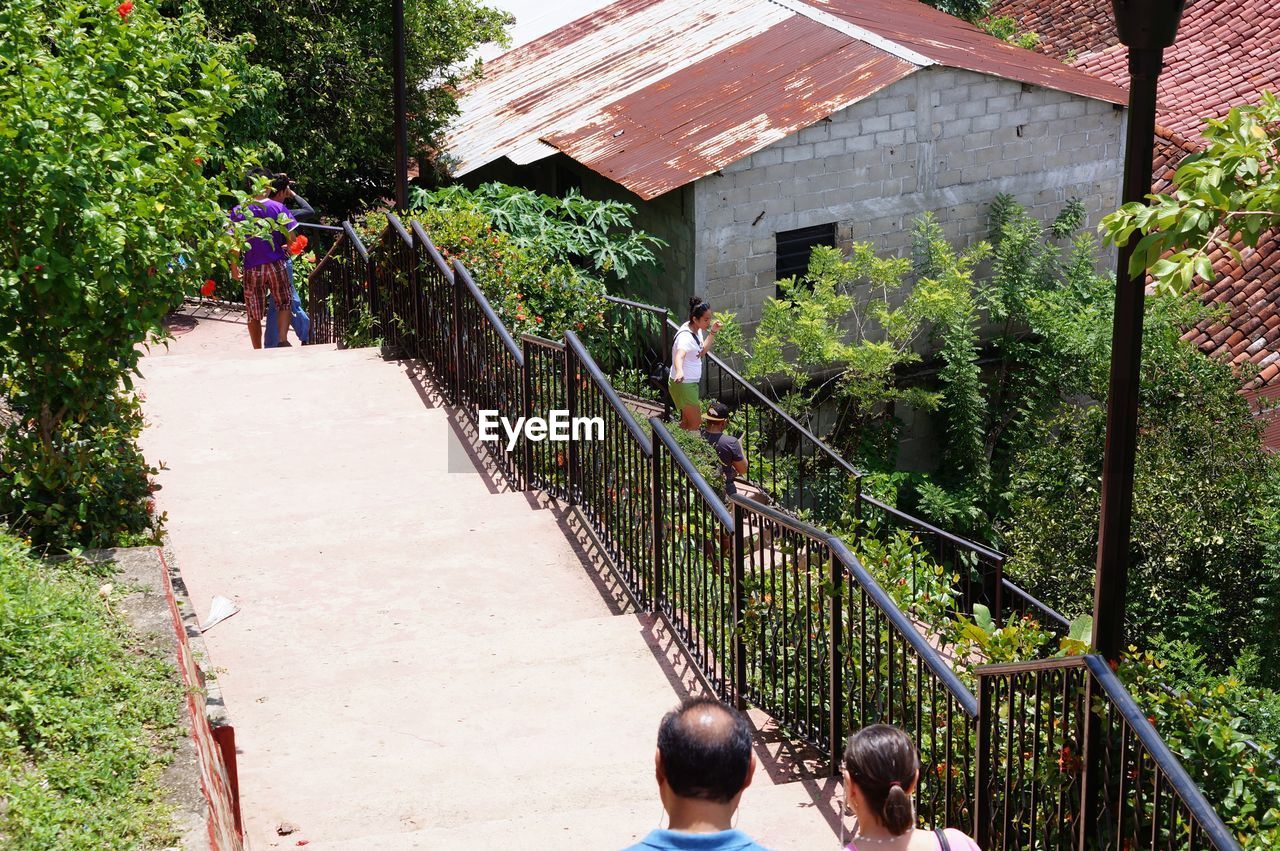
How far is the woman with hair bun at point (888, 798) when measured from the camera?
3.64 m

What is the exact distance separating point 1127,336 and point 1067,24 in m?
28.7

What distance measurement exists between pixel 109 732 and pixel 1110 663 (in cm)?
313

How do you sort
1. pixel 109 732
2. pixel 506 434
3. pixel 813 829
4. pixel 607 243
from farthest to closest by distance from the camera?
1. pixel 607 243
2. pixel 506 434
3. pixel 813 829
4. pixel 109 732

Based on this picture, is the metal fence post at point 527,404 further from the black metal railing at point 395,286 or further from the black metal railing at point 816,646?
the black metal railing at point 395,286

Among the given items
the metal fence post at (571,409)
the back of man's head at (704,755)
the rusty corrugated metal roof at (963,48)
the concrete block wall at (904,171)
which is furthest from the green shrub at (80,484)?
the rusty corrugated metal roof at (963,48)

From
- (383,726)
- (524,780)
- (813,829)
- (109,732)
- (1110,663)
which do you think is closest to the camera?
(109,732)

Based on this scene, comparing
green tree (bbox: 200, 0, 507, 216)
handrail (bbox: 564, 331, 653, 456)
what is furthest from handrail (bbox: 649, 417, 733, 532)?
green tree (bbox: 200, 0, 507, 216)

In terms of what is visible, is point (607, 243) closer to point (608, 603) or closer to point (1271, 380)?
point (1271, 380)

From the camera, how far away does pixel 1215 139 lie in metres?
4.91

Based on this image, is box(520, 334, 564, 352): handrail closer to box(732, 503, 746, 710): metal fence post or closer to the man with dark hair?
box(732, 503, 746, 710): metal fence post

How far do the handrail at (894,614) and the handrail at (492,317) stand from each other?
10.9ft

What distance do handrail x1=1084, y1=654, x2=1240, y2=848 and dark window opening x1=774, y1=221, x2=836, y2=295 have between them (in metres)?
13.9

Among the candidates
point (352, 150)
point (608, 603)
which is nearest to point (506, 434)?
point (608, 603)

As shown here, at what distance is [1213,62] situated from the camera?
26.8 meters
